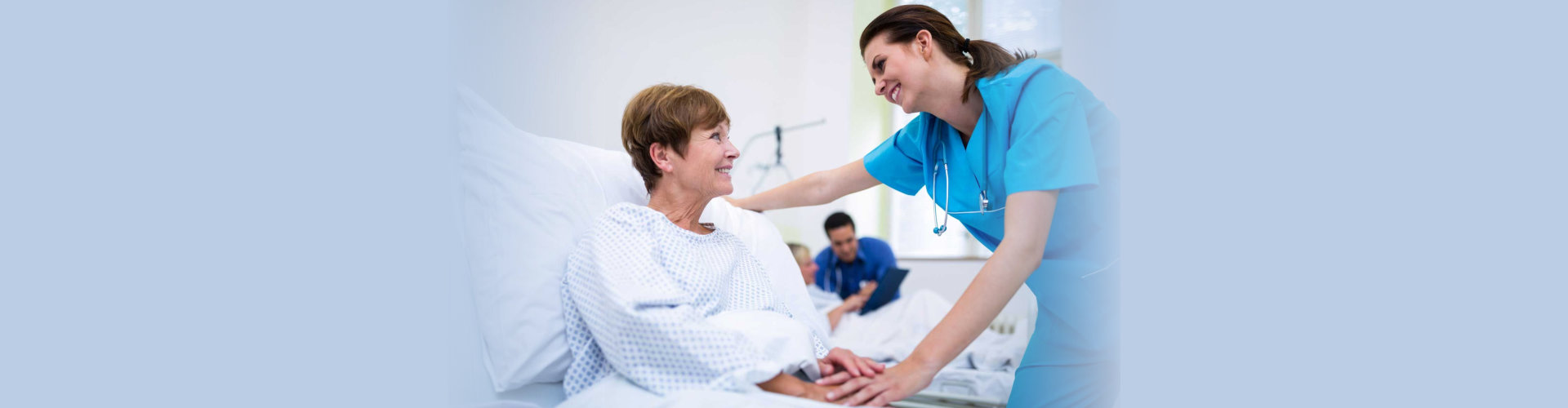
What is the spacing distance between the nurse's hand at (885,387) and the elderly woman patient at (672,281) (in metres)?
0.02

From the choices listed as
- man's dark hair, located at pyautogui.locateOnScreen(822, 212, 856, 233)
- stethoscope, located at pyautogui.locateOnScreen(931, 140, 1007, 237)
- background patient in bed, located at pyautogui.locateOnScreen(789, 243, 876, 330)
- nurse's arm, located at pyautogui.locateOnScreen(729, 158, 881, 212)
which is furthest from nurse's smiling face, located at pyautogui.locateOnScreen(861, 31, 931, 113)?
man's dark hair, located at pyautogui.locateOnScreen(822, 212, 856, 233)

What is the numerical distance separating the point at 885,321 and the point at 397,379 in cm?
179

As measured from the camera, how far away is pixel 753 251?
125 centimetres

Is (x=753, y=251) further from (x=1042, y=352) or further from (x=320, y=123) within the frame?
(x=320, y=123)

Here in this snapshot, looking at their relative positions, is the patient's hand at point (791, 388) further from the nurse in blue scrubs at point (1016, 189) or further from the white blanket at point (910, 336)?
the white blanket at point (910, 336)

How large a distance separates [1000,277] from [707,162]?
364mm

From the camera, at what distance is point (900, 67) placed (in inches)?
36.2

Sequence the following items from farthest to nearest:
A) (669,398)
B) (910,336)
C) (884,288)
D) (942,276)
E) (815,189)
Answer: (942,276), (884,288), (910,336), (815,189), (669,398)

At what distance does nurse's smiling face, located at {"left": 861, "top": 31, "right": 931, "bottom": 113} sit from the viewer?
915mm

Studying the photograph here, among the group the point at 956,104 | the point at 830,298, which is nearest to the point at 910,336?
the point at 830,298

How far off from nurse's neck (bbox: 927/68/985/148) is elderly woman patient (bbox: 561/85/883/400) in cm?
26

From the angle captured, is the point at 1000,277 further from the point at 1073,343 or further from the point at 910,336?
the point at 910,336

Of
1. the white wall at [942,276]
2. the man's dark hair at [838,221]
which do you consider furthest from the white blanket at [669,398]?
the white wall at [942,276]

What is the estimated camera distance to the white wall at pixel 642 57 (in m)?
0.82
